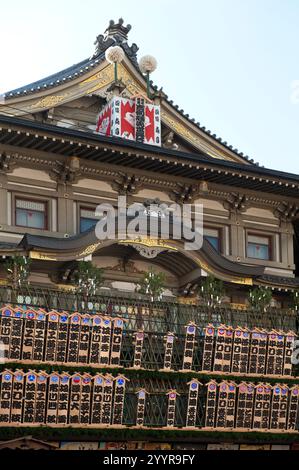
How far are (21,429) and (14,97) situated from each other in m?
11.4

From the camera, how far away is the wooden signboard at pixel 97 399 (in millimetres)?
26812

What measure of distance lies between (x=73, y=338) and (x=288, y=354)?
23.7 feet

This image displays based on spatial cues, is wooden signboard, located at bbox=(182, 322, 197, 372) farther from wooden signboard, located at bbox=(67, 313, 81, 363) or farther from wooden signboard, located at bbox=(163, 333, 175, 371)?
wooden signboard, located at bbox=(67, 313, 81, 363)

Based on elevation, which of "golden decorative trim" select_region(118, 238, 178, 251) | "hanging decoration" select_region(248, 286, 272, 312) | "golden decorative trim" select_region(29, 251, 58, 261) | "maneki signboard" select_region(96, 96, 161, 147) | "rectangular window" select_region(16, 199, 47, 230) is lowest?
"hanging decoration" select_region(248, 286, 272, 312)

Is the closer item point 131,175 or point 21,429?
point 21,429

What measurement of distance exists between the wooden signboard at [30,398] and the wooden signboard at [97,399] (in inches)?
69.1

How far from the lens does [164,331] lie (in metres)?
29.0

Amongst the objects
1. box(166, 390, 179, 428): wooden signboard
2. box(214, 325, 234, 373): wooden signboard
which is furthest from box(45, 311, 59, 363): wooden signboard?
box(214, 325, 234, 373): wooden signboard

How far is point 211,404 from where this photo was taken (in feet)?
94.3

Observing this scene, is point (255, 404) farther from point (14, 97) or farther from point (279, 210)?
point (14, 97)

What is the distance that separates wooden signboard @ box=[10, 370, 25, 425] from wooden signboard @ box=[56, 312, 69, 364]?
1321mm

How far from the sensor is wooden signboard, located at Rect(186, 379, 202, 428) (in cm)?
2833
